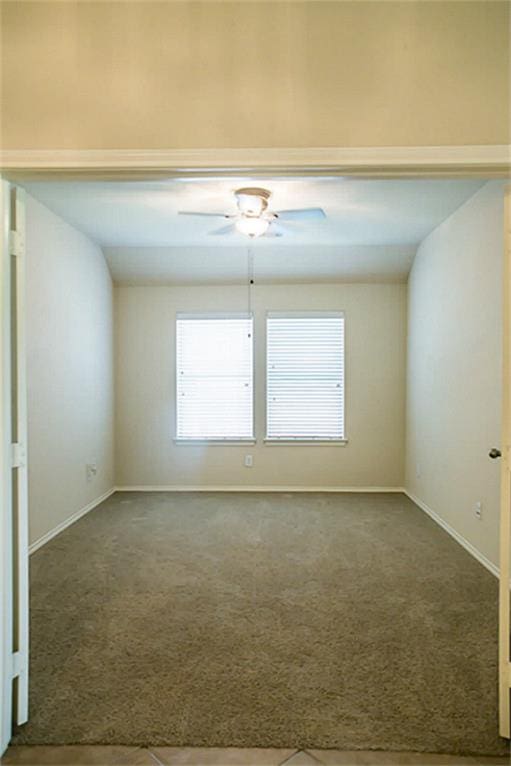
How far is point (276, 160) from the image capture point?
1.89 metres

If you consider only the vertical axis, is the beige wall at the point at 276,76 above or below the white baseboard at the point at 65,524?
above

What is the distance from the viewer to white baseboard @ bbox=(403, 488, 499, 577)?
12.1ft

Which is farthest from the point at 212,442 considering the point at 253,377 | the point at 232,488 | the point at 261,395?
the point at 253,377

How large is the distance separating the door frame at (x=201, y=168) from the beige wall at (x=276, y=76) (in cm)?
4

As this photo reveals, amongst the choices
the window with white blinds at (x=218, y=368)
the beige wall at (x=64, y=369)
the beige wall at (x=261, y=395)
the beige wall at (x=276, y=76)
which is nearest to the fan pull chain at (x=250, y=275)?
the beige wall at (x=261, y=395)

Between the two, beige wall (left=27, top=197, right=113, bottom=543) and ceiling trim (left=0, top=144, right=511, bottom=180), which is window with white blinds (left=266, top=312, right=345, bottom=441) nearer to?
beige wall (left=27, top=197, right=113, bottom=543)

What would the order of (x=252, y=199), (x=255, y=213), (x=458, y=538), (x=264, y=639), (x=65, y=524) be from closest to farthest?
(x=264, y=639) < (x=252, y=199) < (x=255, y=213) < (x=458, y=538) < (x=65, y=524)

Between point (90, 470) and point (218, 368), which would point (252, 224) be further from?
point (90, 470)

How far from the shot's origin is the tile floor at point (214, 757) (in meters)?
1.86

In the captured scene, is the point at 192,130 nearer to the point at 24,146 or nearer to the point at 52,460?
the point at 24,146

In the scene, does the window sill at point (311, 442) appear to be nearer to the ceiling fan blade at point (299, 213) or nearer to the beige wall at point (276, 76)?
the ceiling fan blade at point (299, 213)

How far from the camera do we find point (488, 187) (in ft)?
12.4

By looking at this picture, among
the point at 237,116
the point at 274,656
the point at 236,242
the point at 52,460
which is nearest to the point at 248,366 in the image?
the point at 236,242

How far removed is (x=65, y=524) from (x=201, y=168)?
3.83 m
